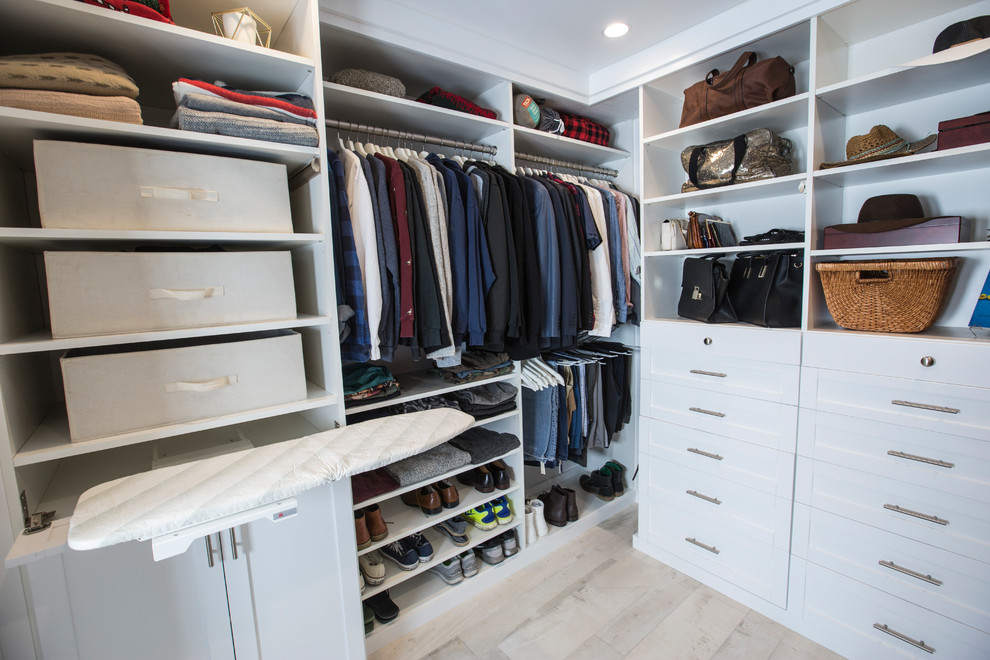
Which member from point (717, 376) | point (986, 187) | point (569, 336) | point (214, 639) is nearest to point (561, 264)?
point (569, 336)

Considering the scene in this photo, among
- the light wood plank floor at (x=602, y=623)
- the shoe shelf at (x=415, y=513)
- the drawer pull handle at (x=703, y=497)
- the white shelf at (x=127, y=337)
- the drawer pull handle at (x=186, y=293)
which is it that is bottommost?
the light wood plank floor at (x=602, y=623)

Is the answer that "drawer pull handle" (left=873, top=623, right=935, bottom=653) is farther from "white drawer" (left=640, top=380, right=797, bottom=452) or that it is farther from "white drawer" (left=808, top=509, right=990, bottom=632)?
"white drawer" (left=640, top=380, right=797, bottom=452)

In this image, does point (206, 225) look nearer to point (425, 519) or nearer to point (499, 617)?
point (425, 519)

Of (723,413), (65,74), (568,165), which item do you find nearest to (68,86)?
(65,74)

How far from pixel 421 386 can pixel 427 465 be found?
313 millimetres

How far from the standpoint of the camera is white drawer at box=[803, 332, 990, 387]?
4.17 feet

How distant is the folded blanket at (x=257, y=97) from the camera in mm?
1144

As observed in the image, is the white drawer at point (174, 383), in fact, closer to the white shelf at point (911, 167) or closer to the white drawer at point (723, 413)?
the white drawer at point (723, 413)

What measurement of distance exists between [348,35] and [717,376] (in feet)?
6.27

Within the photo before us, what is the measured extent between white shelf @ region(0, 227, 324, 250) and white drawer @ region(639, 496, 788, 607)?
193cm

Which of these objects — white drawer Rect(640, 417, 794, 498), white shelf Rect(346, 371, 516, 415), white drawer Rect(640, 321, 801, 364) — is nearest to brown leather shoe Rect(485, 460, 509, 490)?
white shelf Rect(346, 371, 516, 415)

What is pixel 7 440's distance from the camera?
0.96 metres

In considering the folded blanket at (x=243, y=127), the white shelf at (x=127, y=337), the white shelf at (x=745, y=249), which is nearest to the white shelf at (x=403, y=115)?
the folded blanket at (x=243, y=127)

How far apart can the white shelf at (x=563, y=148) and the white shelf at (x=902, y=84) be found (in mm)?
1026
